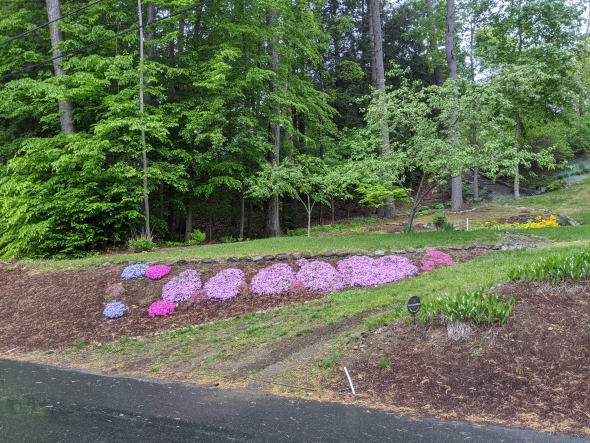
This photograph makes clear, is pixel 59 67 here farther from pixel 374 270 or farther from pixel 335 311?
pixel 335 311

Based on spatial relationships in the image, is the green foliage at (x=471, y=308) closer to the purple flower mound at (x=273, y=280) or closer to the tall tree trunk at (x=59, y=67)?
the purple flower mound at (x=273, y=280)

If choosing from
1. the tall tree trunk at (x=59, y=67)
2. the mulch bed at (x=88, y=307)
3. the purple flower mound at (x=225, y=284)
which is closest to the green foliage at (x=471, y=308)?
the mulch bed at (x=88, y=307)

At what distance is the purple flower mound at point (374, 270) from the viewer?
8891 mm

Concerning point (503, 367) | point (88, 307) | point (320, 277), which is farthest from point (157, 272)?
point (503, 367)

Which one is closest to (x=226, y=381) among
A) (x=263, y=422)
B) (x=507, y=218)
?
(x=263, y=422)

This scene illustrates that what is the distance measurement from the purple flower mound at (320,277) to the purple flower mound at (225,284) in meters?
1.26

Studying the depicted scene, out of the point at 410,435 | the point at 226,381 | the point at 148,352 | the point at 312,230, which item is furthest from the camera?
the point at 312,230

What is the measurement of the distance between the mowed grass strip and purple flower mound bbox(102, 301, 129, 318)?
1.02m

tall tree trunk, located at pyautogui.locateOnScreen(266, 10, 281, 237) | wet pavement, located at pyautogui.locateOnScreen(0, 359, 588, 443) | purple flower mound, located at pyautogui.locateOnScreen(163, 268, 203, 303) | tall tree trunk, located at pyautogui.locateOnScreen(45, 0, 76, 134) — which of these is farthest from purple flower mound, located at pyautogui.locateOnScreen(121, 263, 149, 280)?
tall tree trunk, located at pyautogui.locateOnScreen(266, 10, 281, 237)

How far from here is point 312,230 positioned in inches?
684

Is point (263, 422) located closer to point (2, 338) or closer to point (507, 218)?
point (2, 338)

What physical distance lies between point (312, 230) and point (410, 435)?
13831 mm

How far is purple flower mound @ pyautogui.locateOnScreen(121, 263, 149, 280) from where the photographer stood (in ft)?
32.2

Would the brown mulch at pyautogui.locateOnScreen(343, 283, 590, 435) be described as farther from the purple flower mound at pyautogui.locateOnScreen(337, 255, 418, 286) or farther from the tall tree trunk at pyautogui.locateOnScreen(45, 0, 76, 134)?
the tall tree trunk at pyautogui.locateOnScreen(45, 0, 76, 134)
